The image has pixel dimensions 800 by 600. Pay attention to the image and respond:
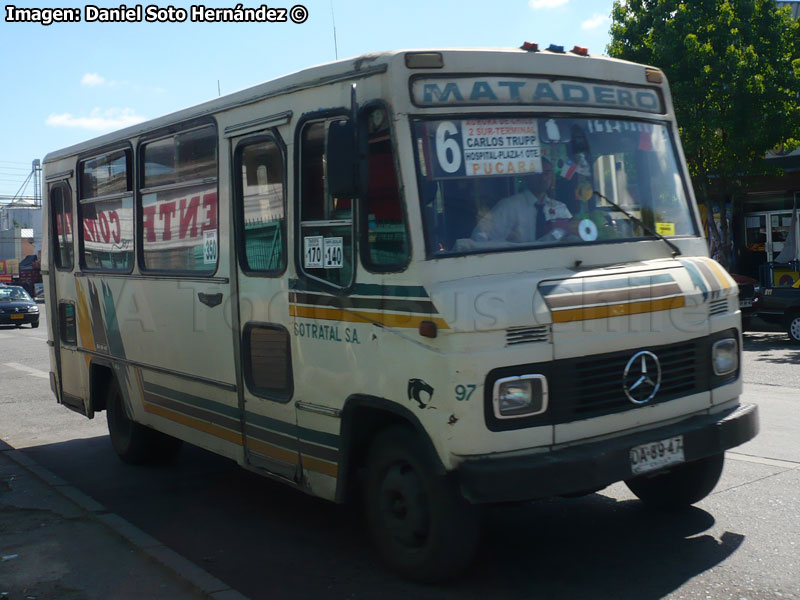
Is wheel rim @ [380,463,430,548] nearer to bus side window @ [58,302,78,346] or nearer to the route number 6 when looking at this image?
the route number 6

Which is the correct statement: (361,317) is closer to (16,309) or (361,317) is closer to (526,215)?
(526,215)

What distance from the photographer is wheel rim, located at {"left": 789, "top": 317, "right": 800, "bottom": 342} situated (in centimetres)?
1578

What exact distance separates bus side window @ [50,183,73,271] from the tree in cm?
1477

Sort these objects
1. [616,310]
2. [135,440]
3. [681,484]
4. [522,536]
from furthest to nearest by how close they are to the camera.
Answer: [135,440], [681,484], [522,536], [616,310]

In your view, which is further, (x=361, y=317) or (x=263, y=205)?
(x=263, y=205)

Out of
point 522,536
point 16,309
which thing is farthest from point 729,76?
point 16,309

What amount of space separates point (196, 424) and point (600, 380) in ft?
11.0

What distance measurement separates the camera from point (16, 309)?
1148 inches

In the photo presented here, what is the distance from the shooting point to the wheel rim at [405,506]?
4676 mm

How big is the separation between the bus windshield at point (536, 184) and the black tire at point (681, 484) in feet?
4.74

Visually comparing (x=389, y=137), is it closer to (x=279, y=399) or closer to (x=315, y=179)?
(x=315, y=179)

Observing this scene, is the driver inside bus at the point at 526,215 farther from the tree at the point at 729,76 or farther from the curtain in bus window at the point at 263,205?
the tree at the point at 729,76

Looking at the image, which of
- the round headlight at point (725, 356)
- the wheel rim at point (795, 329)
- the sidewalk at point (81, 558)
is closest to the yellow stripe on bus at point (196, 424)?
the sidewalk at point (81, 558)

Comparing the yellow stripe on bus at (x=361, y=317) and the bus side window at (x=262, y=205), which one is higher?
the bus side window at (x=262, y=205)
